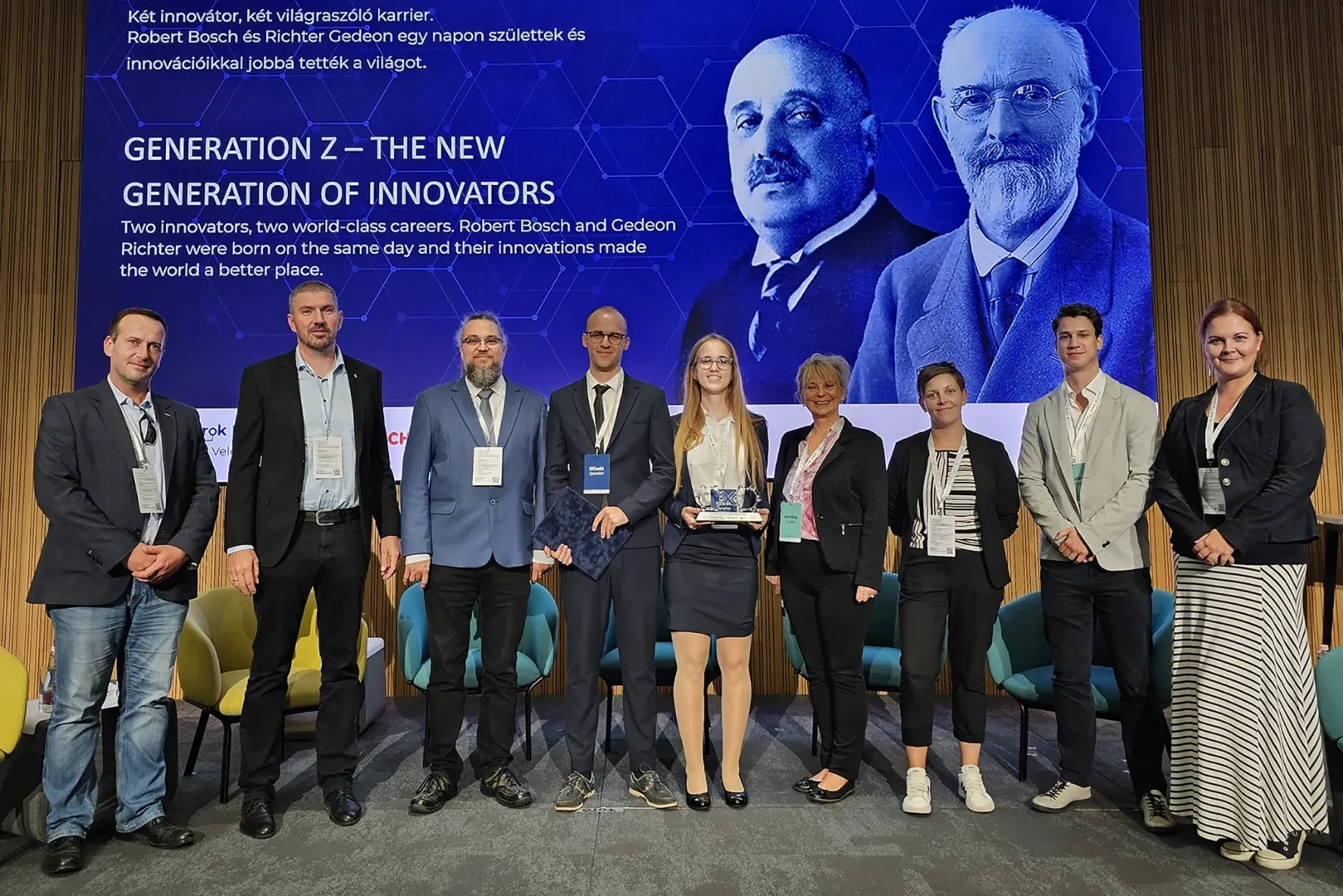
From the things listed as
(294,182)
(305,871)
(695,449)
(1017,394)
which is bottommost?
(305,871)

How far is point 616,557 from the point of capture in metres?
2.76

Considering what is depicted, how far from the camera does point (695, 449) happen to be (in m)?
2.80

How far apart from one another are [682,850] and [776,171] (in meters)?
3.45

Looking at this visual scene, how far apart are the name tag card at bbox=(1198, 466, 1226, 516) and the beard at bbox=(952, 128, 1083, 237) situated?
7.55 feet

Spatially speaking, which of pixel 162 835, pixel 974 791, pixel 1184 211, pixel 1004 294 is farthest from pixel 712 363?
pixel 1184 211

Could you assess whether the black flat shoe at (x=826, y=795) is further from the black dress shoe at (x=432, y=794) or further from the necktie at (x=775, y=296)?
the necktie at (x=775, y=296)

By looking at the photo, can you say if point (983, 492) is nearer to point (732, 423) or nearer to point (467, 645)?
point (732, 423)

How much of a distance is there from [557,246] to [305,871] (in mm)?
3171

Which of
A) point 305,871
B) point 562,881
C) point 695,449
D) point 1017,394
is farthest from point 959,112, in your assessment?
point 305,871

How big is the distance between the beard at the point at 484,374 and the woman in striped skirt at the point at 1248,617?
2279 millimetres

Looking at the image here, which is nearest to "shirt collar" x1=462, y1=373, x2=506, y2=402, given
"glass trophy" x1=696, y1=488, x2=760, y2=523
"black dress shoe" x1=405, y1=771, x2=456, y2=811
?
"glass trophy" x1=696, y1=488, x2=760, y2=523

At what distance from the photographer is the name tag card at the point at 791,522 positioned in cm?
279

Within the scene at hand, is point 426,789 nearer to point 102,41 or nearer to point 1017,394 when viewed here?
point 1017,394

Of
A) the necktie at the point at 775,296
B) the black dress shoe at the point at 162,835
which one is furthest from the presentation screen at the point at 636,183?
the black dress shoe at the point at 162,835
